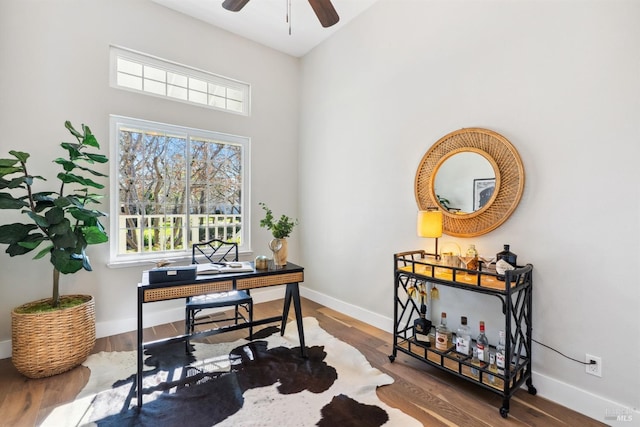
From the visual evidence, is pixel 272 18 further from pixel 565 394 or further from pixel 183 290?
pixel 565 394

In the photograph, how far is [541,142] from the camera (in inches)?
79.9

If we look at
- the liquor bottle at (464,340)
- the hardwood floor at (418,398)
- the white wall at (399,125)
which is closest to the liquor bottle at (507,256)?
the white wall at (399,125)

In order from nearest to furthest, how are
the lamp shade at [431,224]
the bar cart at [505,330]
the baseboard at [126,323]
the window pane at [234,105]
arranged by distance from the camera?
the bar cart at [505,330] < the lamp shade at [431,224] < the baseboard at [126,323] < the window pane at [234,105]

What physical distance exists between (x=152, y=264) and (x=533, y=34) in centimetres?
394

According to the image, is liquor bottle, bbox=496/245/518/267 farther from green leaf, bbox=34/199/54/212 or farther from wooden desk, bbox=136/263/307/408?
green leaf, bbox=34/199/54/212

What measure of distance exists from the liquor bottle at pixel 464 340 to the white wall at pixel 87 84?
2.92 meters

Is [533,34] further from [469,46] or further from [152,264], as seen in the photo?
[152,264]

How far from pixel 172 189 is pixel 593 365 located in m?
3.93

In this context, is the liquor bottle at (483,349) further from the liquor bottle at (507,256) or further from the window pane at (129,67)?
the window pane at (129,67)

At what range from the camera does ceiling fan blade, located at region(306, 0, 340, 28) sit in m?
2.05

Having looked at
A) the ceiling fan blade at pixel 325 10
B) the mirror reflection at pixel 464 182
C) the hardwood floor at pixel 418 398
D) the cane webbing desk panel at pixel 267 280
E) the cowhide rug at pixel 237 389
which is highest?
the ceiling fan blade at pixel 325 10

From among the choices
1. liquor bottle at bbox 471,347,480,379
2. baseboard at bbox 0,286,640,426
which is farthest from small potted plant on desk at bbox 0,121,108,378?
liquor bottle at bbox 471,347,480,379

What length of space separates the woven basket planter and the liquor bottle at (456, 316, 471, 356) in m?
2.97

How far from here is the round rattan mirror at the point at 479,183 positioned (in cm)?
215
